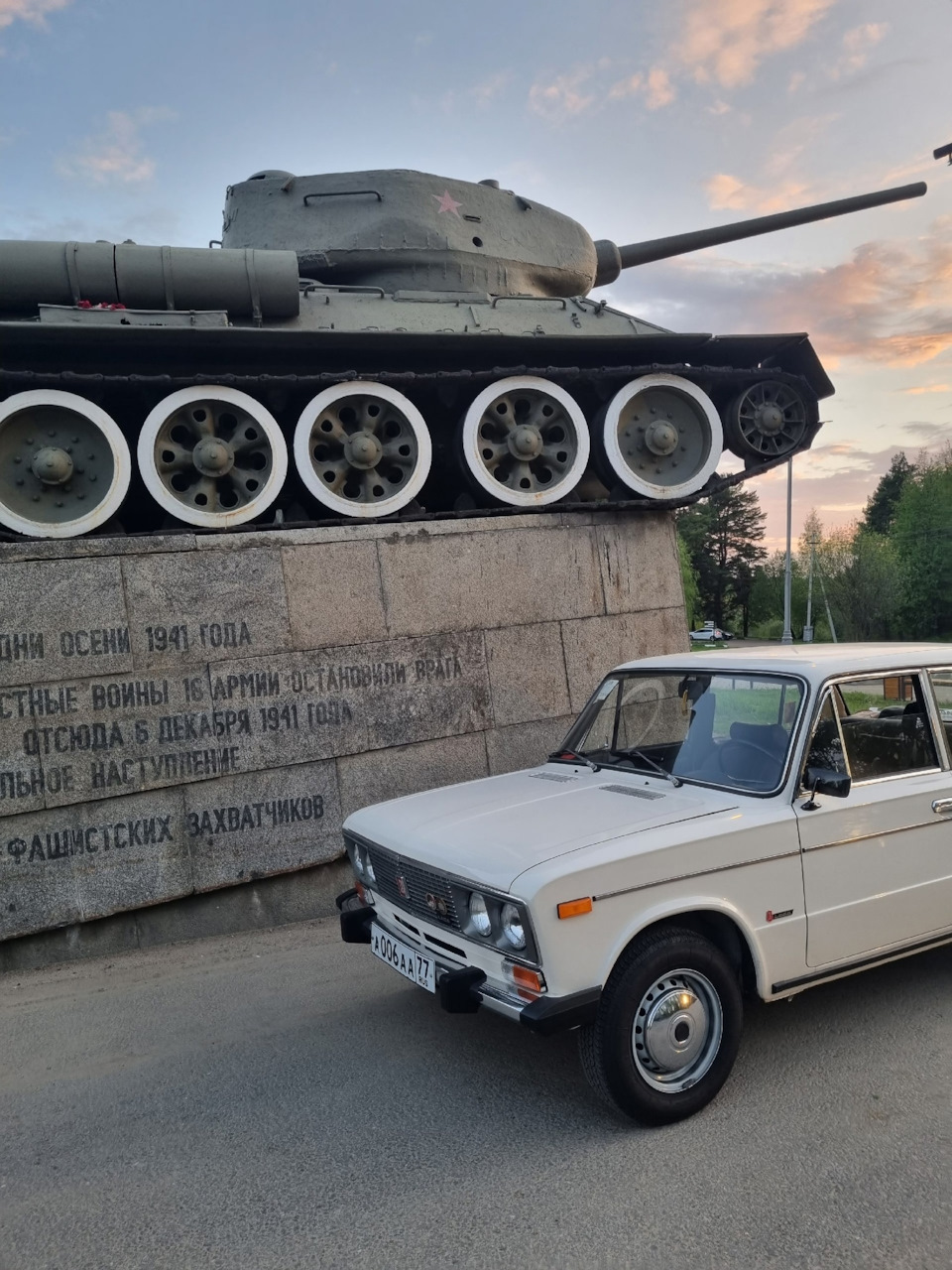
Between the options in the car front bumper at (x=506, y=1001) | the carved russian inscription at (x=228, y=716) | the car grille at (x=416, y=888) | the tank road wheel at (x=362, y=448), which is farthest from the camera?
the tank road wheel at (x=362, y=448)

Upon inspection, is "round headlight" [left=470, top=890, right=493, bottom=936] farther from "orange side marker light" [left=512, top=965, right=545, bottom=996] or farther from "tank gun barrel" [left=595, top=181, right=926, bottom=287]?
"tank gun barrel" [left=595, top=181, right=926, bottom=287]

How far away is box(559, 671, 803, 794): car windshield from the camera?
360 cm

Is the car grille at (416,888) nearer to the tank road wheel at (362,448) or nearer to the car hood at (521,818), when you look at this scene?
the car hood at (521,818)

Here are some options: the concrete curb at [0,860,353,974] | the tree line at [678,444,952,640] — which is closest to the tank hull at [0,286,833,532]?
the concrete curb at [0,860,353,974]

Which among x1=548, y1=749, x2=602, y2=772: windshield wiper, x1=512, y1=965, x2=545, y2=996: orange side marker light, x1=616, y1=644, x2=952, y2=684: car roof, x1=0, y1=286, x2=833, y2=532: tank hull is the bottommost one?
x1=512, y1=965, x2=545, y2=996: orange side marker light

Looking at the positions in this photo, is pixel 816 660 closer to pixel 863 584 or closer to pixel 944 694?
pixel 944 694

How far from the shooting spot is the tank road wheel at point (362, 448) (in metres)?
7.17

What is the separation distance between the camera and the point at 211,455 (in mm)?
6863

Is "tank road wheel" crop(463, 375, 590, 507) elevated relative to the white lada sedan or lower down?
elevated

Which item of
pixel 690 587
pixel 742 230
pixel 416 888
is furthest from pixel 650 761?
pixel 690 587

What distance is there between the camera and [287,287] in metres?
6.99

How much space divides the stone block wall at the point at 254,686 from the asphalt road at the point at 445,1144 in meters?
1.53

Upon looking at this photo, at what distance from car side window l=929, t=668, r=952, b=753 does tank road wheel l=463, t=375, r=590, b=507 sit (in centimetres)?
412

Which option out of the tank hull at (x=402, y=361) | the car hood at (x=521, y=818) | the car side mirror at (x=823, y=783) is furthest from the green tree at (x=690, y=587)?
the car side mirror at (x=823, y=783)
